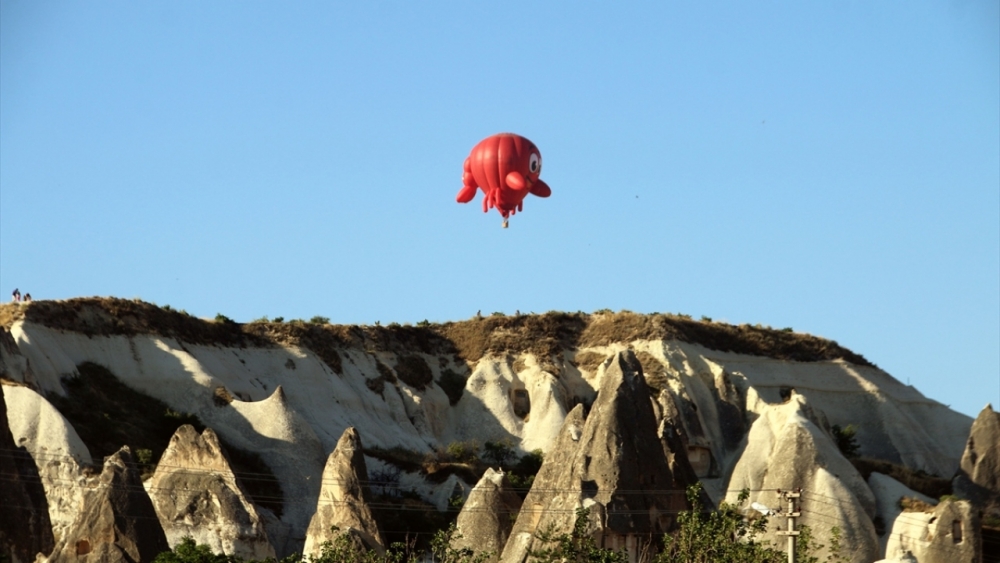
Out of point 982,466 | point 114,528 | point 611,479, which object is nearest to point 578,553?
point 114,528

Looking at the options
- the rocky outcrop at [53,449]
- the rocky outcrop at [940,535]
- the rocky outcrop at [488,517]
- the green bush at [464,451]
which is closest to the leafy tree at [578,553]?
the rocky outcrop at [488,517]

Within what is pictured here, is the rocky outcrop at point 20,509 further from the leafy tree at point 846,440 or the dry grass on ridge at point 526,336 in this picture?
the leafy tree at point 846,440

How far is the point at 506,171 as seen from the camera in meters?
64.6

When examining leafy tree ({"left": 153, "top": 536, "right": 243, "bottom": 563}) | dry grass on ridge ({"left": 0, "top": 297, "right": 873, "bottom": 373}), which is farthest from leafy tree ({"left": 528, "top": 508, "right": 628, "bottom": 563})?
dry grass on ridge ({"left": 0, "top": 297, "right": 873, "bottom": 373})

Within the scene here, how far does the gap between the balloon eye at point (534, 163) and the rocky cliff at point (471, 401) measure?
8.88 m

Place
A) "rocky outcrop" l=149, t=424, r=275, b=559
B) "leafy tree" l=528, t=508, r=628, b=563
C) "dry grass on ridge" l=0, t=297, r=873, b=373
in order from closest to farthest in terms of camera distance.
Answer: "leafy tree" l=528, t=508, r=628, b=563 → "rocky outcrop" l=149, t=424, r=275, b=559 → "dry grass on ridge" l=0, t=297, r=873, b=373

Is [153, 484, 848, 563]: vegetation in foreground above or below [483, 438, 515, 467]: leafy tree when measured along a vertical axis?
below

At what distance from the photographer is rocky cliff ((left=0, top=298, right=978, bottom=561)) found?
54.2 metres

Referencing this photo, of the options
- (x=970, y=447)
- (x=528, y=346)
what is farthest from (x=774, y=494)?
(x=528, y=346)

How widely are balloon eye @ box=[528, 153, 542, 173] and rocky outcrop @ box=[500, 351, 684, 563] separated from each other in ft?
39.6

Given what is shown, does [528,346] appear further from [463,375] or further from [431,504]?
[431,504]

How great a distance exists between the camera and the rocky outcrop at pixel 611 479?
49.6 meters

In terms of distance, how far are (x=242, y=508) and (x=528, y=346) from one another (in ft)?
97.8

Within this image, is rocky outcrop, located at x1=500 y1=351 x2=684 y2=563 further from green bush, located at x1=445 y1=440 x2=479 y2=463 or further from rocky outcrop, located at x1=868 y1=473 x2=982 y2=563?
green bush, located at x1=445 y1=440 x2=479 y2=463
